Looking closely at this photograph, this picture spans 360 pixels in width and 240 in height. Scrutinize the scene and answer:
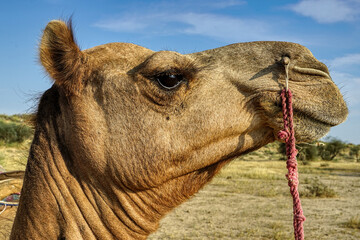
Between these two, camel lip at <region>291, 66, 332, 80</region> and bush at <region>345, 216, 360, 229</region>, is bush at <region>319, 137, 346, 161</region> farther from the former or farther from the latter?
camel lip at <region>291, 66, 332, 80</region>

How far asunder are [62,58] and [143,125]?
0.79 meters

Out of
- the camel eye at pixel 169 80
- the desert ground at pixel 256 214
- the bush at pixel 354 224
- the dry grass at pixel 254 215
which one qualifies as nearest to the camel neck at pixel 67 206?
the camel eye at pixel 169 80

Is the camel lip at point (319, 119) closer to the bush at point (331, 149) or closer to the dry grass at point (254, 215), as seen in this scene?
the dry grass at point (254, 215)

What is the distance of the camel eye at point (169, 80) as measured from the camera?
2545 millimetres

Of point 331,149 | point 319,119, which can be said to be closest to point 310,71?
point 319,119

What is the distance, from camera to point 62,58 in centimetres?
262

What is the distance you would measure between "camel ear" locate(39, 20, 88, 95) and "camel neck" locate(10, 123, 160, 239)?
0.42 m

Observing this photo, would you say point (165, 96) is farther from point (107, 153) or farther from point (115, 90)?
point (107, 153)

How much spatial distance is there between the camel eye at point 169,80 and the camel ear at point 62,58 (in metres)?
0.56

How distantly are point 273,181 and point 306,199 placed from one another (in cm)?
646

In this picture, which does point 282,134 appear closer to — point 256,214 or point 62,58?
point 62,58

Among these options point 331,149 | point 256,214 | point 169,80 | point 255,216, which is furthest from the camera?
point 331,149

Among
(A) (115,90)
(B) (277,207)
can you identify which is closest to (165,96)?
(A) (115,90)

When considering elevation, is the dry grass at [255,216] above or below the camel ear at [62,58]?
below
